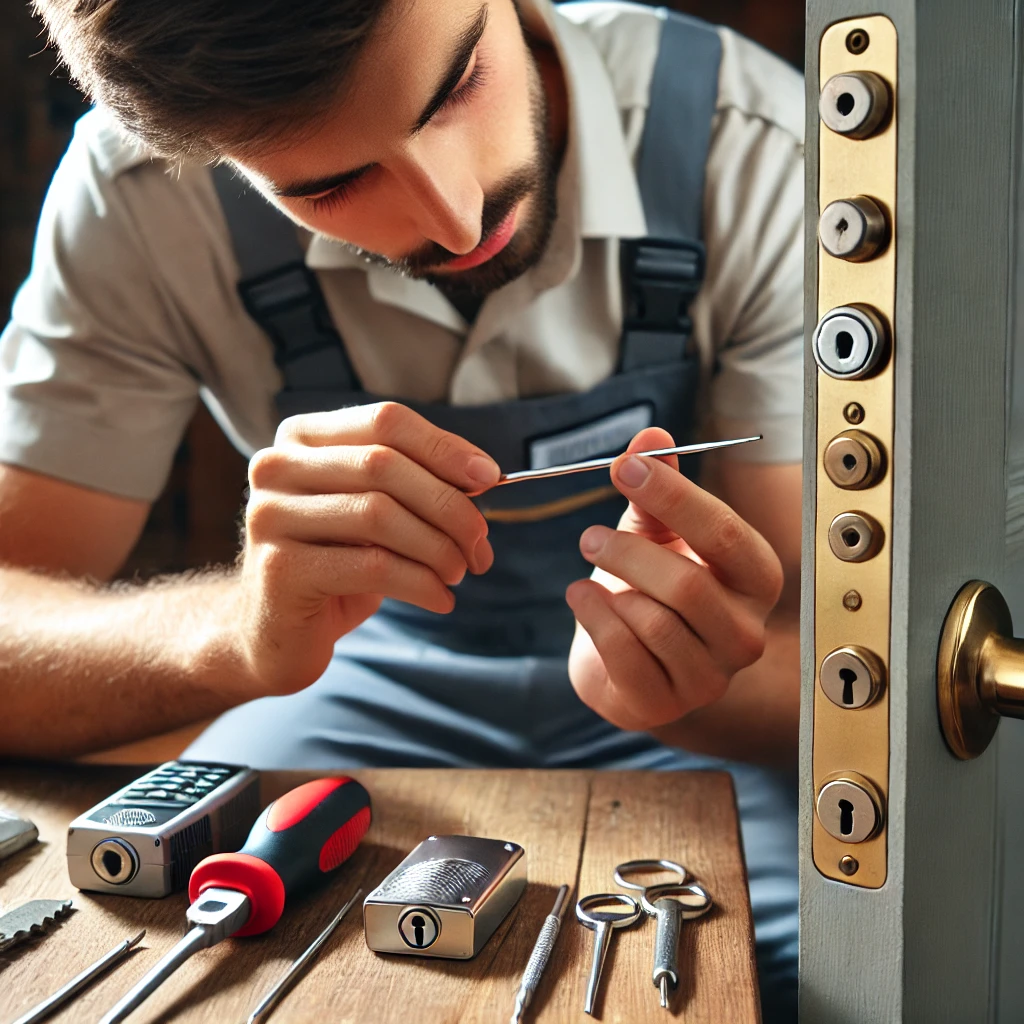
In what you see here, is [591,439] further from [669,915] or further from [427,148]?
[669,915]

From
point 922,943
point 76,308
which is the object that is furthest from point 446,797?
point 76,308

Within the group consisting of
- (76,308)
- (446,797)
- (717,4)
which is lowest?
(446,797)

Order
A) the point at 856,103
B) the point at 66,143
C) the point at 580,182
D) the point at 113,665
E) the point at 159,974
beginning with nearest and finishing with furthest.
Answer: the point at 856,103, the point at 159,974, the point at 113,665, the point at 580,182, the point at 66,143

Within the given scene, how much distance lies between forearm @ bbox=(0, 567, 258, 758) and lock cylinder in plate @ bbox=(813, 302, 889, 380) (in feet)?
1.94

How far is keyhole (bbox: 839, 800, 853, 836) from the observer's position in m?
0.44

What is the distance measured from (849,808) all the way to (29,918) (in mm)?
444

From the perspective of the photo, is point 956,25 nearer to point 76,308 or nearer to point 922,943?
point 922,943

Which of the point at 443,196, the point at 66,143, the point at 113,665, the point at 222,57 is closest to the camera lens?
the point at 222,57

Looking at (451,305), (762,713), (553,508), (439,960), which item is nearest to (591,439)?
(553,508)

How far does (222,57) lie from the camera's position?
626 millimetres

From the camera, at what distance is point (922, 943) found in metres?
0.45

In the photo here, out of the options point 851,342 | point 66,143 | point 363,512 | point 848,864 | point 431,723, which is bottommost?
point 431,723

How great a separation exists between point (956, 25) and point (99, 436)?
0.91 m

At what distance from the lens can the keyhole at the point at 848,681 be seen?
0.43m
